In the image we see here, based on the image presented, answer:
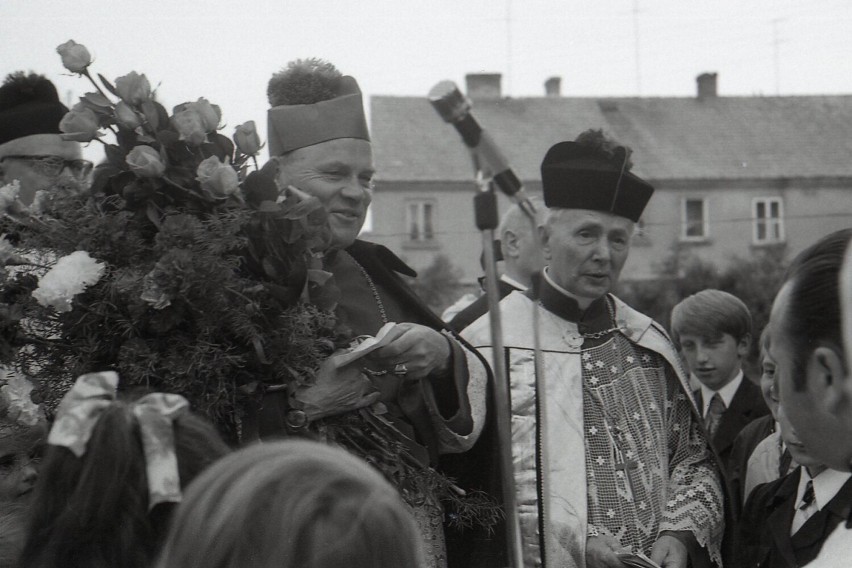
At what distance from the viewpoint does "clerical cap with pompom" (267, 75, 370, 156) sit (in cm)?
359

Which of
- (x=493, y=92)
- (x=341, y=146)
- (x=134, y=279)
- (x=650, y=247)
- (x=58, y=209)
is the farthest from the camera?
(x=493, y=92)

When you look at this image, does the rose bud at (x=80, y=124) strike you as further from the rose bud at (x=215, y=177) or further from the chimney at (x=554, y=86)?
the chimney at (x=554, y=86)

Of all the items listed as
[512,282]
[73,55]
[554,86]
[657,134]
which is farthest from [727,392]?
[554,86]

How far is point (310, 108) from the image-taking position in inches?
141

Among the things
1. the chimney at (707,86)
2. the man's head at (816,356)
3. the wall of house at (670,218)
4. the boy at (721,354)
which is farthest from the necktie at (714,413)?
the chimney at (707,86)

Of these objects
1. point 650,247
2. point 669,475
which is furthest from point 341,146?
point 650,247

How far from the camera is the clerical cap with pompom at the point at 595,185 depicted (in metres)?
4.21

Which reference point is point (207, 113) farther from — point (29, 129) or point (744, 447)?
point (744, 447)

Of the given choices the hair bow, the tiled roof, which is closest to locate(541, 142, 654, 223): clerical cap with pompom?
the hair bow

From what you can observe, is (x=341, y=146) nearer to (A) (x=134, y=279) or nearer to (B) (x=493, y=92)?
(A) (x=134, y=279)

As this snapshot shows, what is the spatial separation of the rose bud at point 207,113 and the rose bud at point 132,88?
0.43 feet

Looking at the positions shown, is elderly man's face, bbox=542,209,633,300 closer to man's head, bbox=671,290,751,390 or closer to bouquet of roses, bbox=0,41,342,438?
bouquet of roses, bbox=0,41,342,438

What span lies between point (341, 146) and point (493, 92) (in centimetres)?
3059

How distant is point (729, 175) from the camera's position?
32.5m
